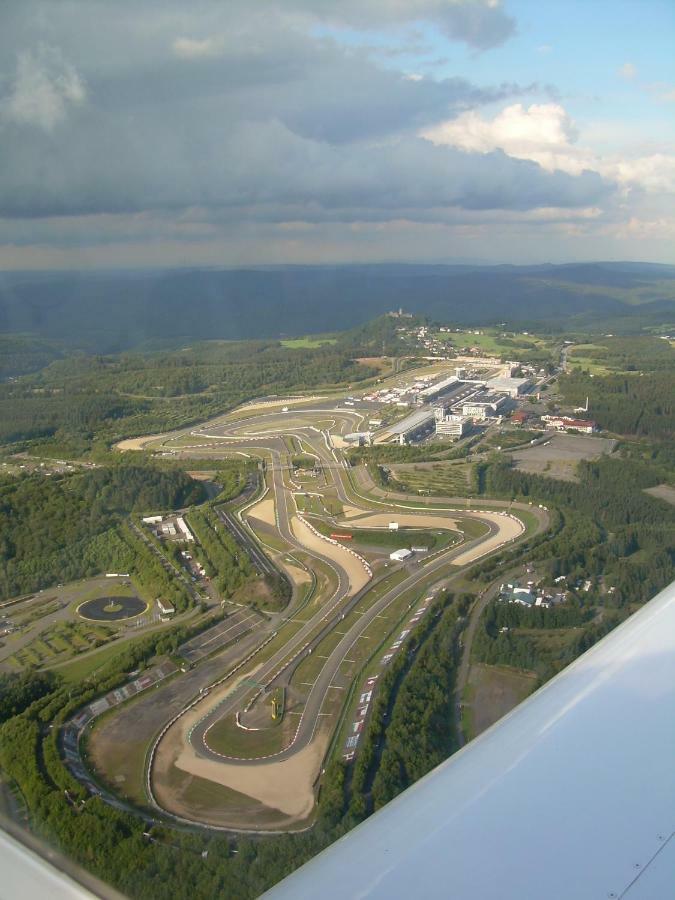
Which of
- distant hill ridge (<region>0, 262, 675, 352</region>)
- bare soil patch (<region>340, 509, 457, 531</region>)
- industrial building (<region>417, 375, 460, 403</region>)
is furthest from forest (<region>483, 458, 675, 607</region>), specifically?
distant hill ridge (<region>0, 262, 675, 352</region>)

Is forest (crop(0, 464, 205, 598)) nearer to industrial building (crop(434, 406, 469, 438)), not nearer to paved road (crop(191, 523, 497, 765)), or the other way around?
paved road (crop(191, 523, 497, 765))

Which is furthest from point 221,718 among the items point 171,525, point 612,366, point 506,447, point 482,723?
point 612,366

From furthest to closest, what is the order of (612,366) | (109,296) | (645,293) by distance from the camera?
(645,293) → (109,296) → (612,366)

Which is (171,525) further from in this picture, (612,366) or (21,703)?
(612,366)

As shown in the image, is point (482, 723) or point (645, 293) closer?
point (482, 723)

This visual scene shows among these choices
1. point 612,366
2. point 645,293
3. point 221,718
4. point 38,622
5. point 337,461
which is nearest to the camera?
point 221,718

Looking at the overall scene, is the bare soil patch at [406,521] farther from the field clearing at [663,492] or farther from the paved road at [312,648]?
the field clearing at [663,492]
